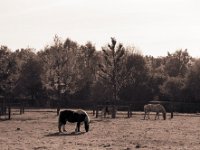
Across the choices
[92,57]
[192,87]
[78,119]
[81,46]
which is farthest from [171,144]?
[81,46]

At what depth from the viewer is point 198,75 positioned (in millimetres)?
63344

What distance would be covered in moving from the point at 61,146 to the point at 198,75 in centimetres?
4825

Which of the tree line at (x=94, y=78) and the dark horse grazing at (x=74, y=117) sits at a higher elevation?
the tree line at (x=94, y=78)

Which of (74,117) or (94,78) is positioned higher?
(94,78)

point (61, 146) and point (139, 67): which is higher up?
point (139, 67)

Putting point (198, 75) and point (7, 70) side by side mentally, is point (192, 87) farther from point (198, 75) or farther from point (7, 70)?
point (7, 70)

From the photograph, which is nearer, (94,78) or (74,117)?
(74,117)

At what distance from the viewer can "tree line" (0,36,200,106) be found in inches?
1934

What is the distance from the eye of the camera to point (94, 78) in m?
76.1

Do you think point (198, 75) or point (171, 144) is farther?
point (198, 75)

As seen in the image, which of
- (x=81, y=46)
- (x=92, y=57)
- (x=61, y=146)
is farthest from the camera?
(x=81, y=46)

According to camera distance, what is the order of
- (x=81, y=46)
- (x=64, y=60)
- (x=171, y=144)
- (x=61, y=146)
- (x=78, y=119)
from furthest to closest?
(x=81, y=46)
(x=64, y=60)
(x=78, y=119)
(x=171, y=144)
(x=61, y=146)

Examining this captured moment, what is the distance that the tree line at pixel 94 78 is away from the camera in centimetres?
4912

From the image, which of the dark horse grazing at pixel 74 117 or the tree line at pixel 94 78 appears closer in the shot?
the dark horse grazing at pixel 74 117
